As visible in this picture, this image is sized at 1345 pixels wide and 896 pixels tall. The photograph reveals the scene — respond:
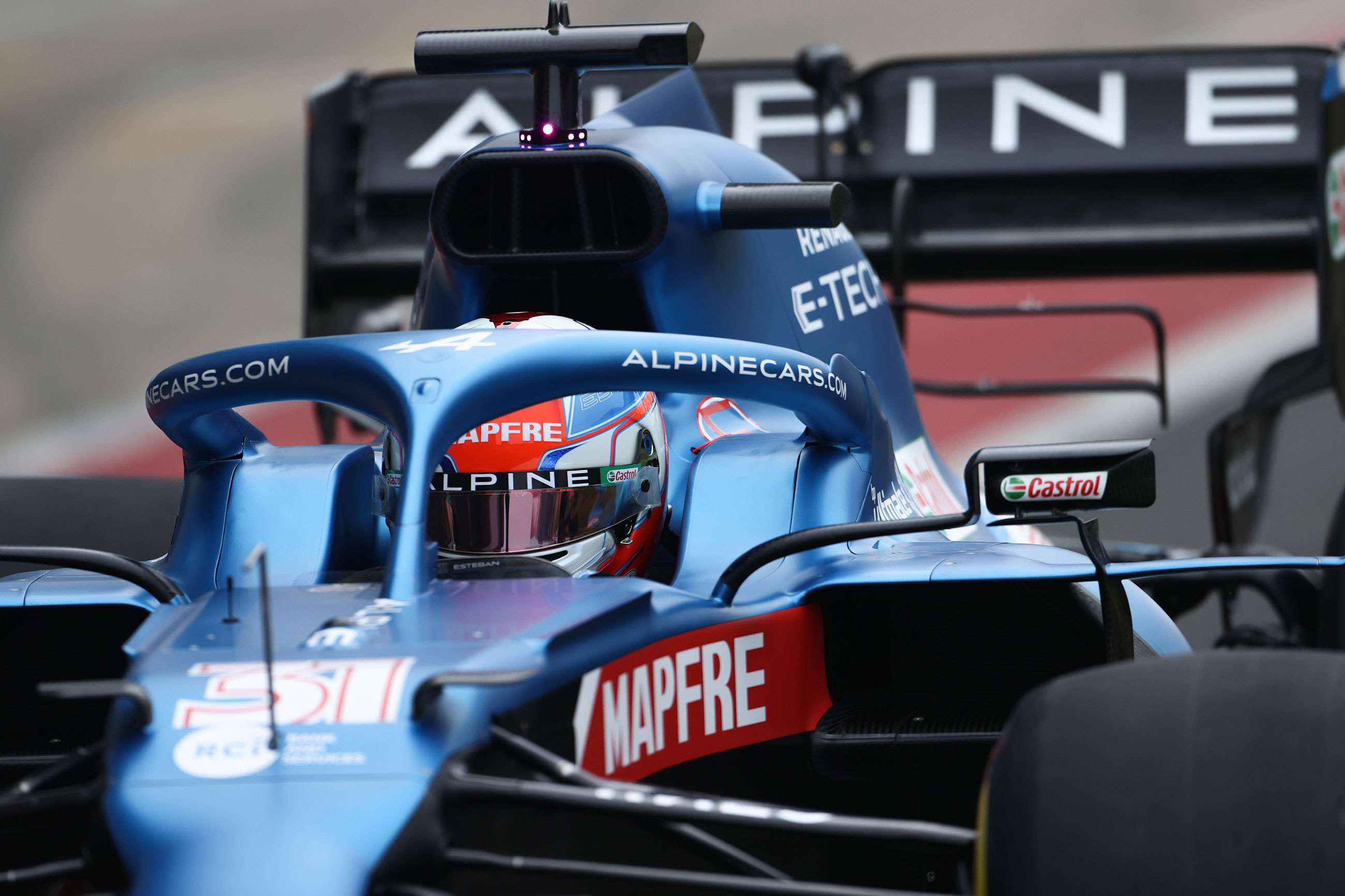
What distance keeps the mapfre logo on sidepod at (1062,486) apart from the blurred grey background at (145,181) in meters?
7.93

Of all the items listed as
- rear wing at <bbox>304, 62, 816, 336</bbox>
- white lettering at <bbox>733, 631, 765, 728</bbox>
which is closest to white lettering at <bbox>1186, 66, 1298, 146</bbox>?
rear wing at <bbox>304, 62, 816, 336</bbox>

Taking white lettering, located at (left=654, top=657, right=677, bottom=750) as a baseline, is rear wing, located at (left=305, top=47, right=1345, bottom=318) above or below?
above

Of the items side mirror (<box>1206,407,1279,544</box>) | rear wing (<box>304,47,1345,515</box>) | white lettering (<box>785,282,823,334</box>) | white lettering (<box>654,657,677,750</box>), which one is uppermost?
rear wing (<box>304,47,1345,515</box>)

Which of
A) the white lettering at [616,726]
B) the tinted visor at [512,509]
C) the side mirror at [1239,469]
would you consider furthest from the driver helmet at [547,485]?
the side mirror at [1239,469]

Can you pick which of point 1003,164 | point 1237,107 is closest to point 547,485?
point 1003,164

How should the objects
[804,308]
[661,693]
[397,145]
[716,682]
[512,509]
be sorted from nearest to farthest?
[661,693], [716,682], [512,509], [804,308], [397,145]

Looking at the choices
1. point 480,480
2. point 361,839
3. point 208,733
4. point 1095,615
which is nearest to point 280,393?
point 480,480

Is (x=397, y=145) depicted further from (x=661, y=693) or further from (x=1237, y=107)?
(x=661, y=693)

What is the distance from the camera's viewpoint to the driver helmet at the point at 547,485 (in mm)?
2436

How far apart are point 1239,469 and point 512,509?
3478mm

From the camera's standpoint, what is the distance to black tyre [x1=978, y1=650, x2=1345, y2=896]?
5.21ft

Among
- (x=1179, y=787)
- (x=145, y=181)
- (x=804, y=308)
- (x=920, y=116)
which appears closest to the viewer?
(x=1179, y=787)

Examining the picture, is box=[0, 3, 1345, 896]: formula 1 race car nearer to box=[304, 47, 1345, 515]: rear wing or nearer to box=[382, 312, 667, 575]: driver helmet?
box=[382, 312, 667, 575]: driver helmet

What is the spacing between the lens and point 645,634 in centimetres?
205
